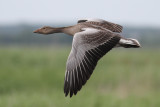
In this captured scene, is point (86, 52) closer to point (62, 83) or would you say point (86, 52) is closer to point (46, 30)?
point (46, 30)

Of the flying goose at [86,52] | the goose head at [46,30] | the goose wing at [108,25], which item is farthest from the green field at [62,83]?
the flying goose at [86,52]

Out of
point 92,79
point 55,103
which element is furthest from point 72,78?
point 92,79

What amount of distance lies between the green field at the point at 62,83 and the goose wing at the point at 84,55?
14.7 feet

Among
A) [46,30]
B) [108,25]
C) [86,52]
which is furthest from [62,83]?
[86,52]

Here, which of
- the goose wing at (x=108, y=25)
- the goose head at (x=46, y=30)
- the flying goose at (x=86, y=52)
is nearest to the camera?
the flying goose at (x=86, y=52)

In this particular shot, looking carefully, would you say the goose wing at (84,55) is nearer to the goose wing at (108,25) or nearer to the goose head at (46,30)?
the goose wing at (108,25)

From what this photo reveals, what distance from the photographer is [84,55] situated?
241 inches

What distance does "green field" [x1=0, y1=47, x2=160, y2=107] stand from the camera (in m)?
11.0

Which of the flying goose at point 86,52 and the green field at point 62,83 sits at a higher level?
the flying goose at point 86,52

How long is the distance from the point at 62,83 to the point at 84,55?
766cm

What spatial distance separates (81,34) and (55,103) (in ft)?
15.2

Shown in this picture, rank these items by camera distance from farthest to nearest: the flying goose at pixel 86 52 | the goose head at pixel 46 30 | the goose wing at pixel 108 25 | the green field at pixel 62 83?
the green field at pixel 62 83 < the goose head at pixel 46 30 < the goose wing at pixel 108 25 < the flying goose at pixel 86 52

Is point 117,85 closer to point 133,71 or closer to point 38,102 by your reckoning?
point 133,71

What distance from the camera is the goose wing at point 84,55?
234 inches
